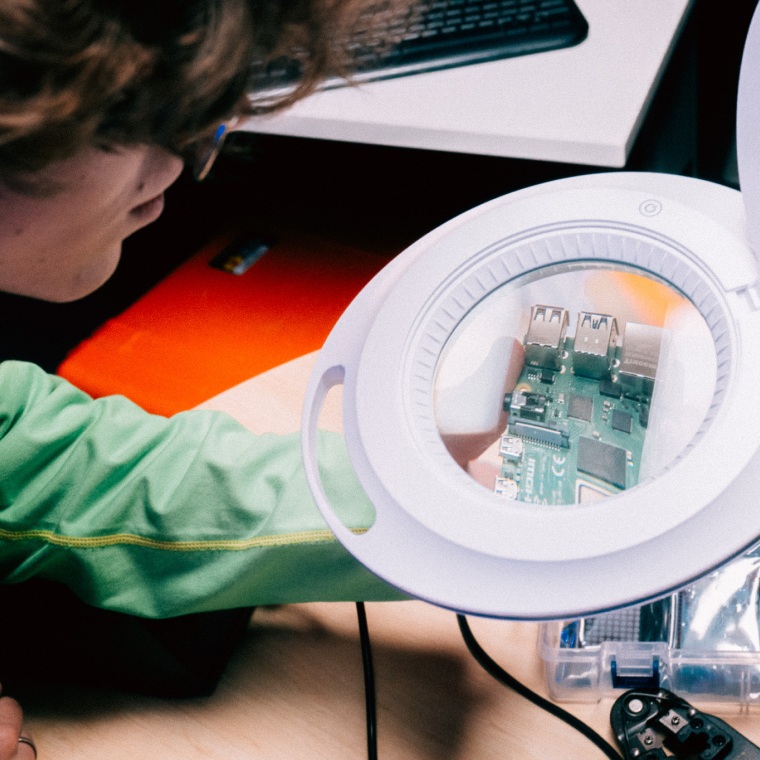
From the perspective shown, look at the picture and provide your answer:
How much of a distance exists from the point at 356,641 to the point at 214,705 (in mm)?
112

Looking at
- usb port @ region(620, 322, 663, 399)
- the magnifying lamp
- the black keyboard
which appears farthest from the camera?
the black keyboard

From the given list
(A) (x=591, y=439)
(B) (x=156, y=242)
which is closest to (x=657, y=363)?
(A) (x=591, y=439)

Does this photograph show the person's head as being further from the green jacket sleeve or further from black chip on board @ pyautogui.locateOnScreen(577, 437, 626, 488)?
black chip on board @ pyautogui.locateOnScreen(577, 437, 626, 488)

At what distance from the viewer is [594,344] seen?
1.45 feet

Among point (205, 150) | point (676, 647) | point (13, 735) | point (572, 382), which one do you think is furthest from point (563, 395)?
point (13, 735)

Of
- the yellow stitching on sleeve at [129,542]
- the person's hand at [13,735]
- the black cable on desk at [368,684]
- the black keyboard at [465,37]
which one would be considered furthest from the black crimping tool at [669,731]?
the black keyboard at [465,37]

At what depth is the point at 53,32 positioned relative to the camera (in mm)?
350

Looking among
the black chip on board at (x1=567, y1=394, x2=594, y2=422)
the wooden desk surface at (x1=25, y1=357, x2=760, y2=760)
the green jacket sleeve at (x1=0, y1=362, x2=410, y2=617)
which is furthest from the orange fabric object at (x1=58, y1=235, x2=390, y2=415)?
the black chip on board at (x1=567, y1=394, x2=594, y2=422)

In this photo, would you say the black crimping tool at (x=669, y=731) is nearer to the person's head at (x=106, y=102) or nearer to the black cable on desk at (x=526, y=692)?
the black cable on desk at (x=526, y=692)

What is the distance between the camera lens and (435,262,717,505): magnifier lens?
1.26 ft

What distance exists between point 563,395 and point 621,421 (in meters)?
0.04

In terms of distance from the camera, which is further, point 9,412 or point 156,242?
point 156,242

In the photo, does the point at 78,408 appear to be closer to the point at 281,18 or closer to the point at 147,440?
the point at 147,440

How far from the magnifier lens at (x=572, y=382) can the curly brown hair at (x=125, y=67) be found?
200 mm
